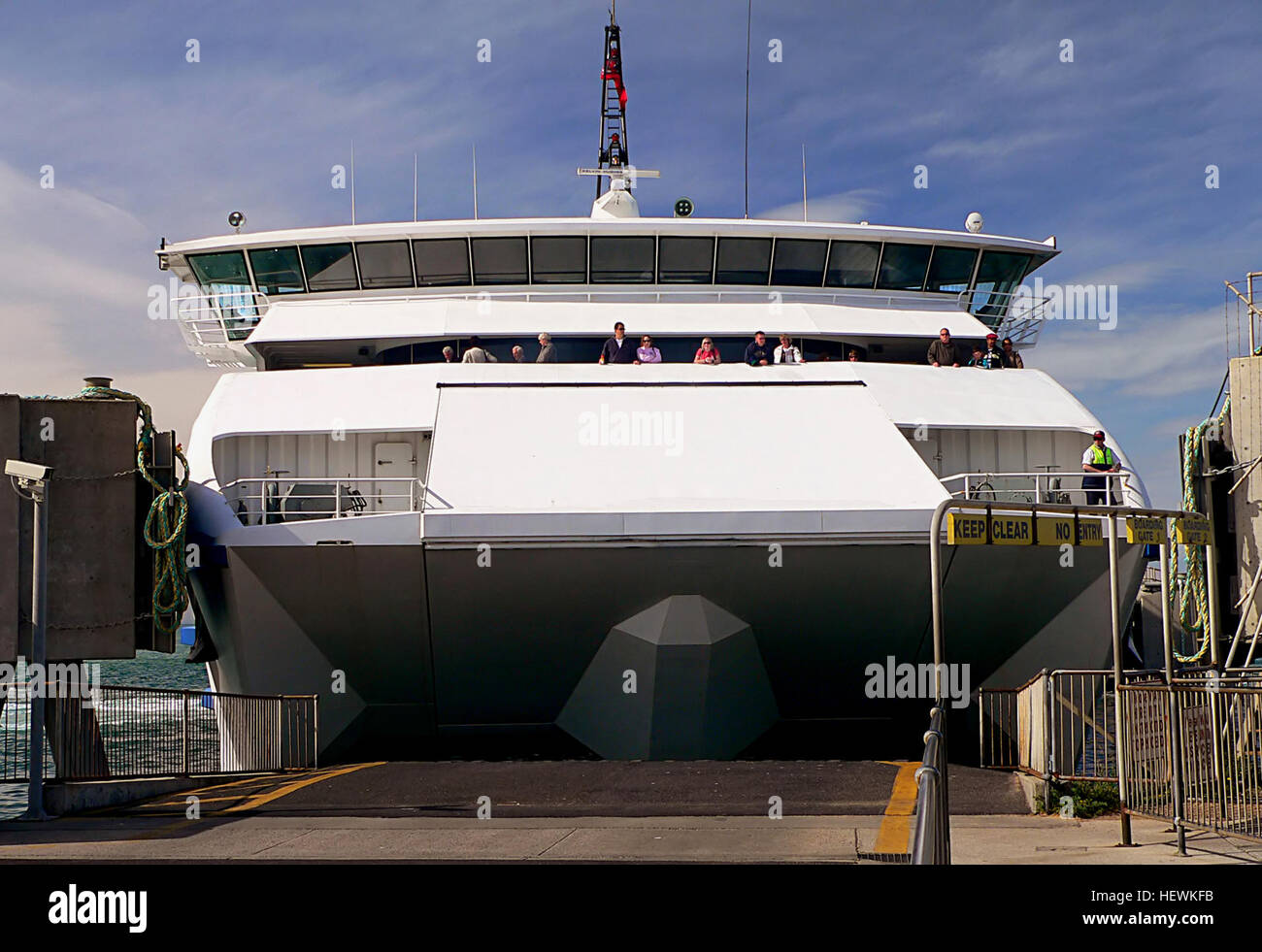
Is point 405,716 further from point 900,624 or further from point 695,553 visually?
point 900,624

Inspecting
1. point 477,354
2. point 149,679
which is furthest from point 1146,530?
point 149,679

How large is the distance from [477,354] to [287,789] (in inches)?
243

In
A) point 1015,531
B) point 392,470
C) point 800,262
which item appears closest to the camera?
point 1015,531

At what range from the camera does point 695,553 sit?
11648mm

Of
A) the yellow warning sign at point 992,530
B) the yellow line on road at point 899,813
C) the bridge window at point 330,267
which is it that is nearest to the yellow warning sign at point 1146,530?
the yellow warning sign at point 992,530

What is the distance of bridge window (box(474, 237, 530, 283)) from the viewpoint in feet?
56.9

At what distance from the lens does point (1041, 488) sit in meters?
13.6

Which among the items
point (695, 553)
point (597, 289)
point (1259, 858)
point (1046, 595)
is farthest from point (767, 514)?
point (597, 289)

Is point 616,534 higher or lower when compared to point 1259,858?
higher

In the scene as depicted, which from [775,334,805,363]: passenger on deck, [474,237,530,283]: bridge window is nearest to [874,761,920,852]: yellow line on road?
[775,334,805,363]: passenger on deck

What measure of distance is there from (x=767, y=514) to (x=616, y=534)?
1488mm

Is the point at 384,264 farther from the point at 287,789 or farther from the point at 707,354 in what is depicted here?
the point at 287,789
